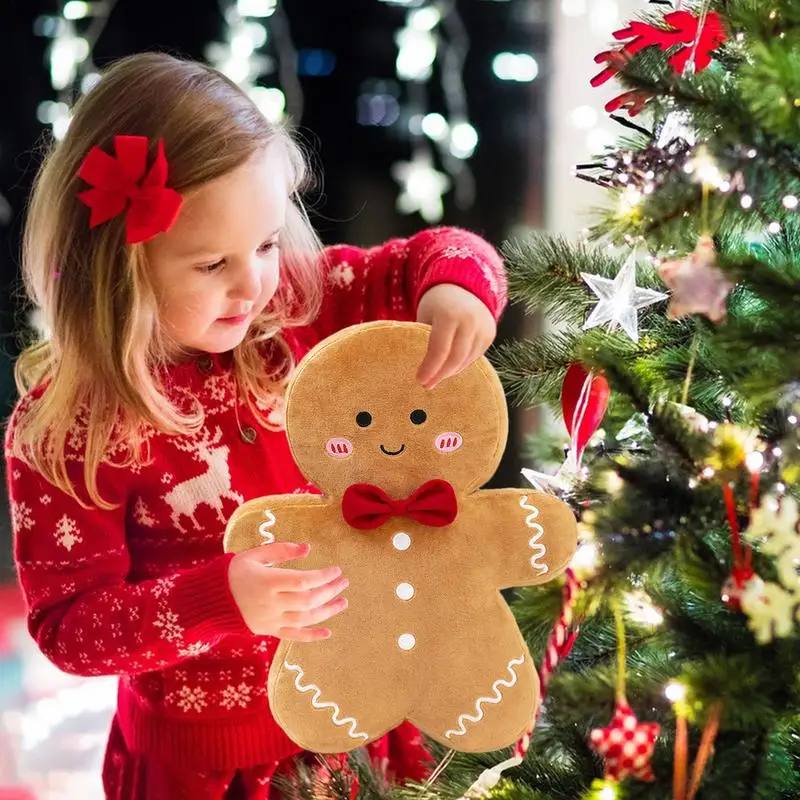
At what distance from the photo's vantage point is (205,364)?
81 centimetres

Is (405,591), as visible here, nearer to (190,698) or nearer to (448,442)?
(448,442)

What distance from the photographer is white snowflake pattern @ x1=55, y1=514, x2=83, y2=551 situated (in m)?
0.77

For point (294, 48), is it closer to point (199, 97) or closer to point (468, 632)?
point (199, 97)

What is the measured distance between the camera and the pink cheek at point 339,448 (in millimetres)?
647

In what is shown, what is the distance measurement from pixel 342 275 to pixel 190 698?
38 centimetres

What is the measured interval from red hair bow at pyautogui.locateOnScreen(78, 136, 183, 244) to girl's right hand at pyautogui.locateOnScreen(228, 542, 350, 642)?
0.23 m

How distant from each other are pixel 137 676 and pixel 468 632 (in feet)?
1.13

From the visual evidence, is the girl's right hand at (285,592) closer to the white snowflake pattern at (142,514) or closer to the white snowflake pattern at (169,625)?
the white snowflake pattern at (169,625)

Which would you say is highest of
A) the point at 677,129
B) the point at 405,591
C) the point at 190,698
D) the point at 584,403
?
the point at 677,129

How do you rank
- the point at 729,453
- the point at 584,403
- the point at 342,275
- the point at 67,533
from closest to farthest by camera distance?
the point at 729,453 < the point at 584,403 < the point at 67,533 < the point at 342,275

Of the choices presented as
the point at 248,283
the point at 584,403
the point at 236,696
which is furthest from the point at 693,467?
the point at 236,696

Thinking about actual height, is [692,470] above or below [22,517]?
above

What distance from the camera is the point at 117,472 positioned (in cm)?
78

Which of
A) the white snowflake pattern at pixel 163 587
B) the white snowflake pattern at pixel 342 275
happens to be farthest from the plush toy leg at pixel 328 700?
the white snowflake pattern at pixel 342 275
